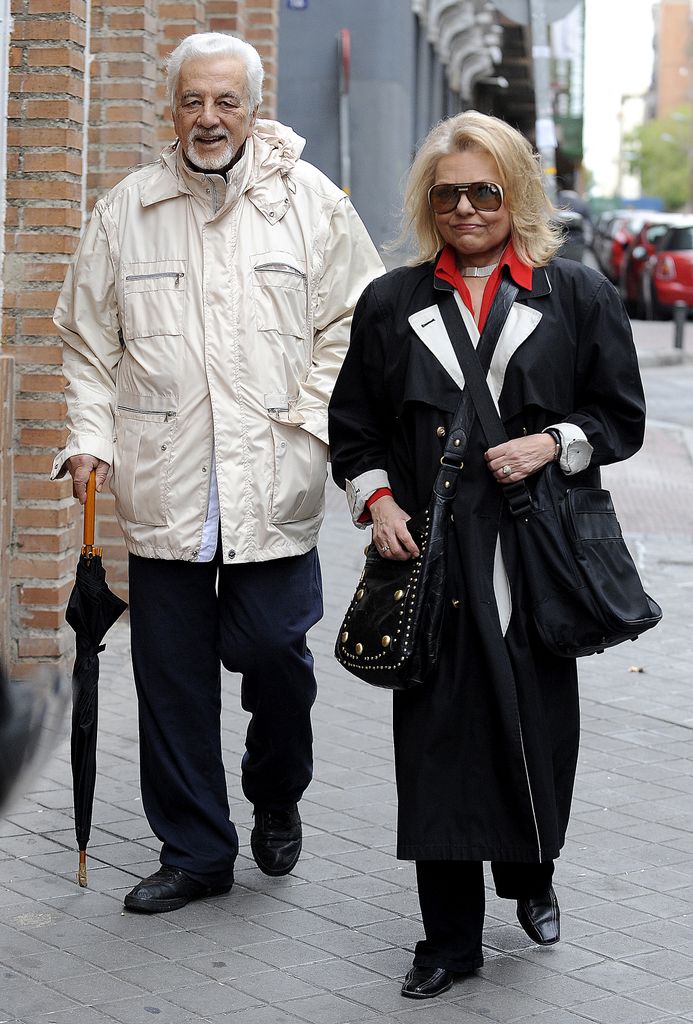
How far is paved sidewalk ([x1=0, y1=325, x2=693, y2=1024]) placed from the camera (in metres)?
3.69

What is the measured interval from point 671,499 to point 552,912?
24.6ft

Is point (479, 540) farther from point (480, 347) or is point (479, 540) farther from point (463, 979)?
point (463, 979)

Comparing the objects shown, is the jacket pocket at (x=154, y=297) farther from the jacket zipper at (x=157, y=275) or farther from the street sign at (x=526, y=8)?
the street sign at (x=526, y=8)

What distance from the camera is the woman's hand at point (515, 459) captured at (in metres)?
3.58

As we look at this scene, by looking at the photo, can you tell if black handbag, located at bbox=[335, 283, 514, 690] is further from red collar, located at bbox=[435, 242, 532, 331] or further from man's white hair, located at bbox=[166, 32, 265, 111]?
man's white hair, located at bbox=[166, 32, 265, 111]

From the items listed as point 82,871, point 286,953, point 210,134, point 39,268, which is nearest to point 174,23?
point 39,268

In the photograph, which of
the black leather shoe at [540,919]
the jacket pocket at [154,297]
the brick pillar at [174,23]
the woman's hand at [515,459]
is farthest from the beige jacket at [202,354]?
the brick pillar at [174,23]

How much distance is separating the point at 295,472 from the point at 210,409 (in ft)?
0.89

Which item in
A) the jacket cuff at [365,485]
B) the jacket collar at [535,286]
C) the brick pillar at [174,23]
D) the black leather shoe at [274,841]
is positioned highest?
the brick pillar at [174,23]

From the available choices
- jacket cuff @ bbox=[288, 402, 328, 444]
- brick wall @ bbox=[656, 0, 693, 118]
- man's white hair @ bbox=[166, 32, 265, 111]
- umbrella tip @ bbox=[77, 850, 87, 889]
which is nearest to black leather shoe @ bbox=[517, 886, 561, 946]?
umbrella tip @ bbox=[77, 850, 87, 889]

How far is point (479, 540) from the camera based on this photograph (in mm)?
3633

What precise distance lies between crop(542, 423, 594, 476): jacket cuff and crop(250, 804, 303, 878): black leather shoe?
54.2 inches

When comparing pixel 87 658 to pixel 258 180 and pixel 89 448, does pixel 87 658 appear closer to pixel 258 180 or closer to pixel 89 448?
pixel 89 448

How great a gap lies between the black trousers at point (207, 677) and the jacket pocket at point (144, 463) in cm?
15
